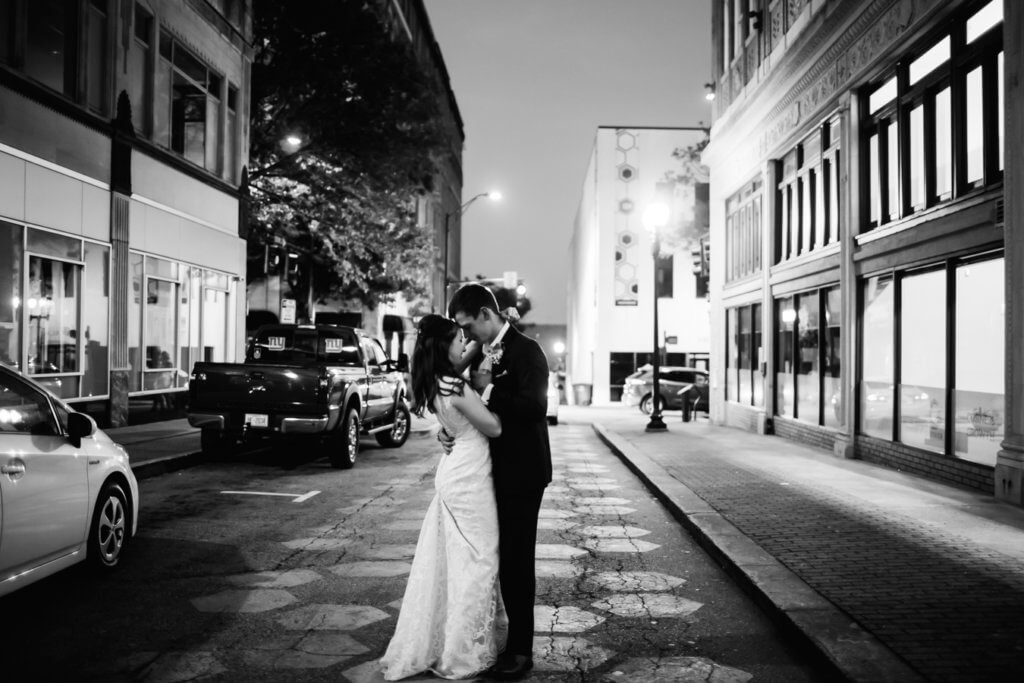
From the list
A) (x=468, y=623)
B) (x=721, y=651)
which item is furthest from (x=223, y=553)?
(x=721, y=651)

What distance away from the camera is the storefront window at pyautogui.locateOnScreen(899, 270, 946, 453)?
439 inches

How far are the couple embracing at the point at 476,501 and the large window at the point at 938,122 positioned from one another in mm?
8111

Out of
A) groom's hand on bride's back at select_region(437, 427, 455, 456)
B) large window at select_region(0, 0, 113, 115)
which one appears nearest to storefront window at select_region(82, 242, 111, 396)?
large window at select_region(0, 0, 113, 115)

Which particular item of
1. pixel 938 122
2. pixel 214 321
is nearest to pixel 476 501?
pixel 938 122

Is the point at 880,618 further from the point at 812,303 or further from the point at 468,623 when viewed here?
the point at 812,303

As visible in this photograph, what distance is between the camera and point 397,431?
1620cm

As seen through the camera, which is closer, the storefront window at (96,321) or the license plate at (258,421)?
the license plate at (258,421)

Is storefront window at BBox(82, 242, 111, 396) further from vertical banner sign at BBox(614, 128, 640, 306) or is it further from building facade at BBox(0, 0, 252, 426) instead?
vertical banner sign at BBox(614, 128, 640, 306)

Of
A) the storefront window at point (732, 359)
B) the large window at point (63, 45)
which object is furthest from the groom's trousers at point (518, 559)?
the storefront window at point (732, 359)

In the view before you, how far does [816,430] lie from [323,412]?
8.81 metres

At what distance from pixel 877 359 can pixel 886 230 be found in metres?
1.96

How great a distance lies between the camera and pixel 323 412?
11.9 m

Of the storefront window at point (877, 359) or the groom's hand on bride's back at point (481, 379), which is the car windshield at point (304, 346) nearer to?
the storefront window at point (877, 359)

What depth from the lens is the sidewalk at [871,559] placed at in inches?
172
